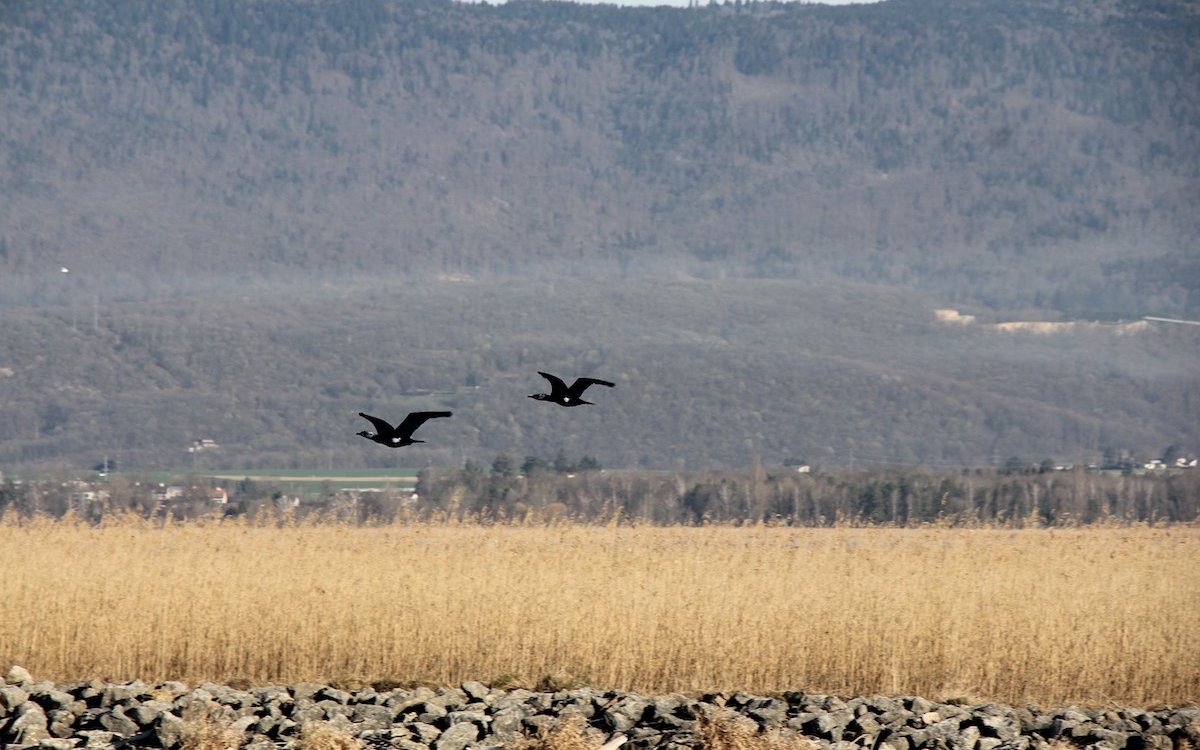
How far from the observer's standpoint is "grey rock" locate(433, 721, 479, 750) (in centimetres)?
1565

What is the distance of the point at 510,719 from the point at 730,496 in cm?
3171

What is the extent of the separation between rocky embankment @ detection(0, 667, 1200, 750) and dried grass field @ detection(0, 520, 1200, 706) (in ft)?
4.95

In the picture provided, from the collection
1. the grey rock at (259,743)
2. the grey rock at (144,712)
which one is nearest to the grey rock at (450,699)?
the grey rock at (259,743)

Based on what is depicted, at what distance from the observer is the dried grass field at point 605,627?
1952 cm

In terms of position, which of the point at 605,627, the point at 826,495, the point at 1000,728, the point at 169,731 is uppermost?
the point at 605,627

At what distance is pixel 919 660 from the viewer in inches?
774

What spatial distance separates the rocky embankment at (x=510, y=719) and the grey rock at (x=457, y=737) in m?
0.01

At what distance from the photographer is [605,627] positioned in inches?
779

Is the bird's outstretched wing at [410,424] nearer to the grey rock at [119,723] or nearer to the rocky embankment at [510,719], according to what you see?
the rocky embankment at [510,719]

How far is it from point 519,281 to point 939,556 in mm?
140217

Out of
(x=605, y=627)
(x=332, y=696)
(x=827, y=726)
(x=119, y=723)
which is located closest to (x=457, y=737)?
(x=332, y=696)

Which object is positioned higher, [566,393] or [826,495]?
[566,393]

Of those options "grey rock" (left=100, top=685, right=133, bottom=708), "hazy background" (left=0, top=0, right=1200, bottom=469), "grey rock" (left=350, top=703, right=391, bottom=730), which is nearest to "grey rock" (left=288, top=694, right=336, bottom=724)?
"grey rock" (left=350, top=703, right=391, bottom=730)

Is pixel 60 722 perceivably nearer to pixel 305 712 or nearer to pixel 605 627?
pixel 305 712
